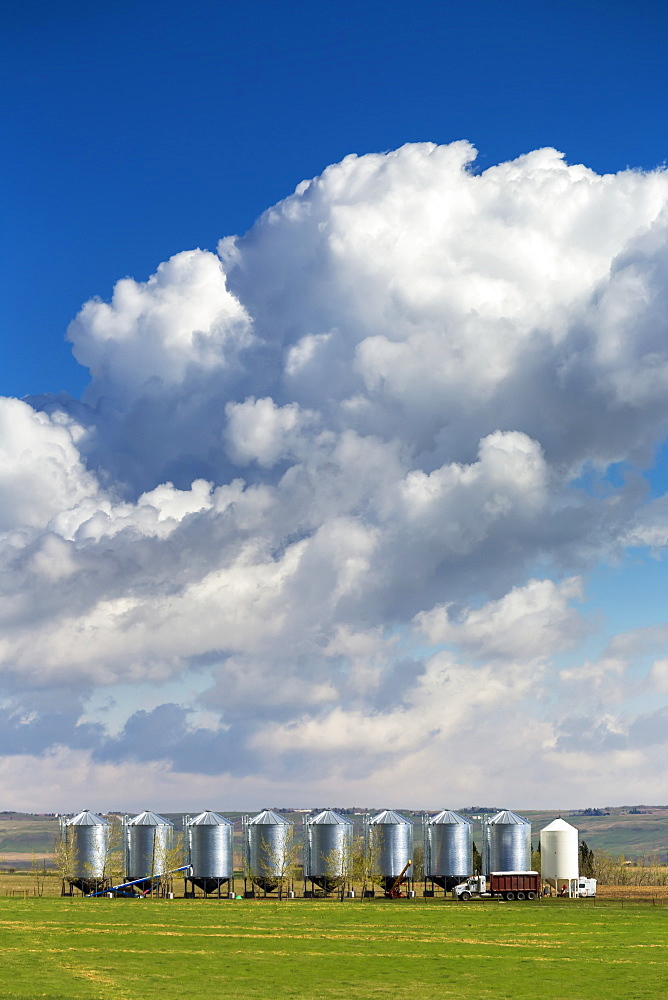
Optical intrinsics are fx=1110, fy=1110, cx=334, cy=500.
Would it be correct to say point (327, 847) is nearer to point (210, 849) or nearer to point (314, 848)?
point (314, 848)

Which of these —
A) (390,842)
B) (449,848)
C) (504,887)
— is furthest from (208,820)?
(504,887)

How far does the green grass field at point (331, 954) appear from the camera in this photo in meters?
59.8

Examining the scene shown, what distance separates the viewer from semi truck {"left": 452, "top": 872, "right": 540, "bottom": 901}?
486 feet

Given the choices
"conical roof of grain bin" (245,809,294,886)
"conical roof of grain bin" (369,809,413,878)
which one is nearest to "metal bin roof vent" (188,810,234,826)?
"conical roof of grain bin" (245,809,294,886)

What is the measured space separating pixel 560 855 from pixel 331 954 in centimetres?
9883

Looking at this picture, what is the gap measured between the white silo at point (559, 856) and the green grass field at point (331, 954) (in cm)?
4566

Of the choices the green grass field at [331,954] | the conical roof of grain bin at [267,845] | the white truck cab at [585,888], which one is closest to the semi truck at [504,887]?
the white truck cab at [585,888]

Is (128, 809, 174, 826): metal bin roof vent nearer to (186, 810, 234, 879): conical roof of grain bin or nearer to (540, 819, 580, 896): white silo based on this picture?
(186, 810, 234, 879): conical roof of grain bin

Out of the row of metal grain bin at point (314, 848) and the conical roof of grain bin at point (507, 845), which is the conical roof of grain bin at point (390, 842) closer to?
the row of metal grain bin at point (314, 848)

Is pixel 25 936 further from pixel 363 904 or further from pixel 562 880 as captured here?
pixel 562 880

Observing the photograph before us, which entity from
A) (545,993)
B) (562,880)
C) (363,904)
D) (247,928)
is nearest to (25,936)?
(247,928)

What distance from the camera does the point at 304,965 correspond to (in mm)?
69500

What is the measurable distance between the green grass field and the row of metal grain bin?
43224mm

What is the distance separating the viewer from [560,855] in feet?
544
